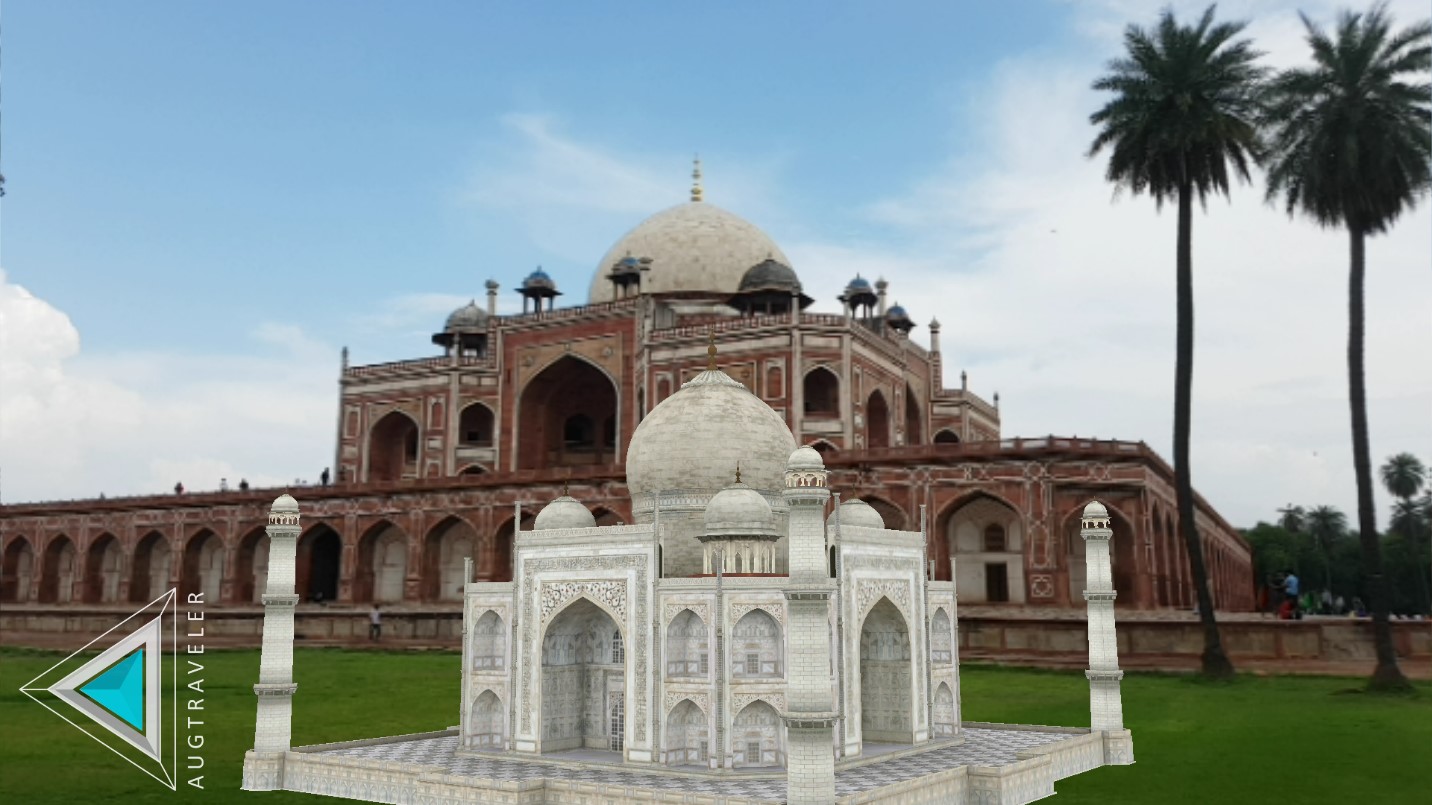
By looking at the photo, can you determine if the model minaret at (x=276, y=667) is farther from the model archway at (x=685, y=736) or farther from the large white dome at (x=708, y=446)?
the large white dome at (x=708, y=446)

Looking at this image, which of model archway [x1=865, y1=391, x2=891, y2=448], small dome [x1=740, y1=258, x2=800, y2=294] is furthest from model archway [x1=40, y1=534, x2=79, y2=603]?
model archway [x1=865, y1=391, x2=891, y2=448]

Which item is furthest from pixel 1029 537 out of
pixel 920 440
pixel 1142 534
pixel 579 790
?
pixel 579 790

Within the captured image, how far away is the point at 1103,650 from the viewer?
16297 millimetres

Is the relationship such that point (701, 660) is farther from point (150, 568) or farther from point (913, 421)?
point (150, 568)

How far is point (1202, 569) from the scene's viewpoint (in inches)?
968

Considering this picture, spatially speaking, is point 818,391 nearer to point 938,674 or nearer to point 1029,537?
point 1029,537

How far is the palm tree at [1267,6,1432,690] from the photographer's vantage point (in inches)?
898

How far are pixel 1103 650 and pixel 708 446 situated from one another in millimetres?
6325

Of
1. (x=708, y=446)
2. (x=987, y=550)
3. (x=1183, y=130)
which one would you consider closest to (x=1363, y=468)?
(x=1183, y=130)

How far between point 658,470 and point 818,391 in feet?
78.7

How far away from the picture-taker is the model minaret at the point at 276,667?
14.1m

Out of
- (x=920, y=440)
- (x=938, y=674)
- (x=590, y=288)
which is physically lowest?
(x=938, y=674)

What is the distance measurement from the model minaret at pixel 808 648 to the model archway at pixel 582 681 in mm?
4481

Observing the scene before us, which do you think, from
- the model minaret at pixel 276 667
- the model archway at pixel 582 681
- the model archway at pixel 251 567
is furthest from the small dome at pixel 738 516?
the model archway at pixel 251 567
